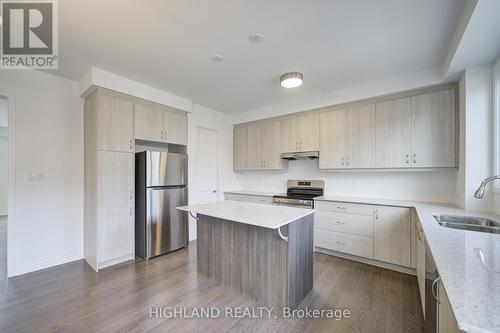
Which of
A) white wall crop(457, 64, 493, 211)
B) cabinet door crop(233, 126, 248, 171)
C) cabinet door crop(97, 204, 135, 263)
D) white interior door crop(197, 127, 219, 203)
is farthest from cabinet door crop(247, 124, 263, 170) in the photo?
white wall crop(457, 64, 493, 211)

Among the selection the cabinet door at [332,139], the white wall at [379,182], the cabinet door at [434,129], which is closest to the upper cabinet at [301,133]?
the cabinet door at [332,139]

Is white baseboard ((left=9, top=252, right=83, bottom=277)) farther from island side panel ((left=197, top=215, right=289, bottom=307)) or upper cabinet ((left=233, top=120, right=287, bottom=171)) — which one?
upper cabinet ((left=233, top=120, right=287, bottom=171))

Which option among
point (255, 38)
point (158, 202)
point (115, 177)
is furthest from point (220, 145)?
point (255, 38)

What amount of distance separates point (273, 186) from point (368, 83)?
254 centimetres

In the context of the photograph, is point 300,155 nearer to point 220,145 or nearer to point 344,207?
point 344,207

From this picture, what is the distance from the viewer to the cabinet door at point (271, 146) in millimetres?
4234

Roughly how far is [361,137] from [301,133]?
1002mm

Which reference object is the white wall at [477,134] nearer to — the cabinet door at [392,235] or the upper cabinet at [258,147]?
the cabinet door at [392,235]

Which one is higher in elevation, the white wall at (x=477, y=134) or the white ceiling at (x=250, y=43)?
the white ceiling at (x=250, y=43)

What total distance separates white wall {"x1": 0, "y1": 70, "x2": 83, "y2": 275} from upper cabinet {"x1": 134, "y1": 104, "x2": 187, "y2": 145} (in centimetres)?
83

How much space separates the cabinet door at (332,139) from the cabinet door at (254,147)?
130cm

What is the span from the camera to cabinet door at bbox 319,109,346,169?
137 inches

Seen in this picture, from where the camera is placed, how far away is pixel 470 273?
92 centimetres

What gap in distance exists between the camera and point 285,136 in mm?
4129
